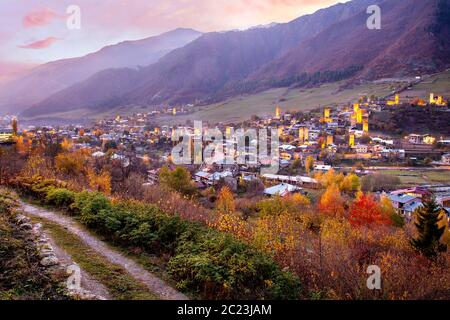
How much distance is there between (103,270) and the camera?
602cm

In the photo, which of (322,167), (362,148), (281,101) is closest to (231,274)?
(322,167)

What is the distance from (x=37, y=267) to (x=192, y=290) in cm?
246

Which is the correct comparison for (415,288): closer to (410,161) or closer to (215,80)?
(410,161)

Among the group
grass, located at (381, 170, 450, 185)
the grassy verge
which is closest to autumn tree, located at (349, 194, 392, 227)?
grass, located at (381, 170, 450, 185)

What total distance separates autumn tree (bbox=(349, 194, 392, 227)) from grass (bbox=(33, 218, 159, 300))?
19730mm

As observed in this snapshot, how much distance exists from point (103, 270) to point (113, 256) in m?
0.73

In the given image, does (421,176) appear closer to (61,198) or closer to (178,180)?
(178,180)

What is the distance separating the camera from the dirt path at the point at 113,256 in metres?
5.58

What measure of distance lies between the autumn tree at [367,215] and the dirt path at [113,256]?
19.1 meters

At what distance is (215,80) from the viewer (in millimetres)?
197125

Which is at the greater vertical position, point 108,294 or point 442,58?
point 442,58

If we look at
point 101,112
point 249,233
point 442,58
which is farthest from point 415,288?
point 101,112

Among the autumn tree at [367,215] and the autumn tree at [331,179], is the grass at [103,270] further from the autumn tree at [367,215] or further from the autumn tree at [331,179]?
the autumn tree at [331,179]

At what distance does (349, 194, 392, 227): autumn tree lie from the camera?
2380 centimetres
